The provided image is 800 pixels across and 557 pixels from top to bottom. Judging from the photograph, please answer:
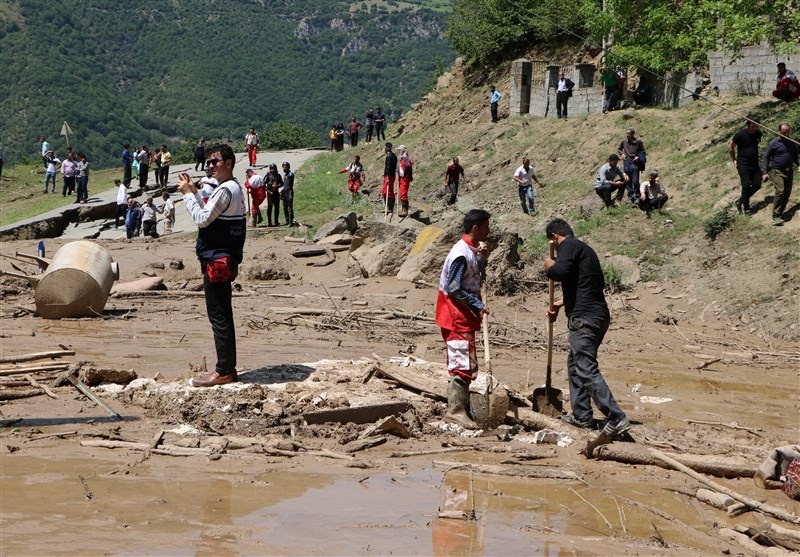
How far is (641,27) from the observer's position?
91.6 ft

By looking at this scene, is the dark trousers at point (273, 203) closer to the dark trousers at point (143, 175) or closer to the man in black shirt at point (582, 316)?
the dark trousers at point (143, 175)

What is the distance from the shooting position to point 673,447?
26.9 ft

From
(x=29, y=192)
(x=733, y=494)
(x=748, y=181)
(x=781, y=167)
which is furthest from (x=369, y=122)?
(x=733, y=494)

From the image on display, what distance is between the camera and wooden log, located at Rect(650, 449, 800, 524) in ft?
22.0

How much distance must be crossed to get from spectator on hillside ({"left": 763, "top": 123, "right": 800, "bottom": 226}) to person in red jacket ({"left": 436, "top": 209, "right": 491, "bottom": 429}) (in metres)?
10.1

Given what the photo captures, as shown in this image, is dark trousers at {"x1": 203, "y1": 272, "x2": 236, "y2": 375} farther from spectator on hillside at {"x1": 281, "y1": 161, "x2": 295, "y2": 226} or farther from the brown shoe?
spectator on hillside at {"x1": 281, "y1": 161, "x2": 295, "y2": 226}

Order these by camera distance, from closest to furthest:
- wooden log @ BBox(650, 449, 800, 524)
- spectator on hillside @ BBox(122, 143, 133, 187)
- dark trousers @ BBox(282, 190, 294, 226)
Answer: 1. wooden log @ BBox(650, 449, 800, 524)
2. dark trousers @ BBox(282, 190, 294, 226)
3. spectator on hillside @ BBox(122, 143, 133, 187)

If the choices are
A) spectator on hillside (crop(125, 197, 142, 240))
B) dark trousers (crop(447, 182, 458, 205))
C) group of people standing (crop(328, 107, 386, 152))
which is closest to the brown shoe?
spectator on hillside (crop(125, 197, 142, 240))

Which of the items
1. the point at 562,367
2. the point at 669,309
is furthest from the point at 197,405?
the point at 669,309

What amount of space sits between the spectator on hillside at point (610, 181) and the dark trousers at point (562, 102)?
28.9 feet

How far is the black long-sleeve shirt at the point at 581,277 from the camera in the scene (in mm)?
8508

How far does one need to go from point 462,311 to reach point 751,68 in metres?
18.1

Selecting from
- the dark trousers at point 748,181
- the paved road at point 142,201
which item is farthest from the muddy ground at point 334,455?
the paved road at point 142,201

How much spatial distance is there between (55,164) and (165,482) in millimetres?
30678
